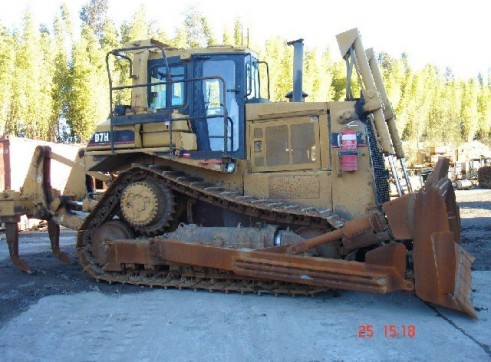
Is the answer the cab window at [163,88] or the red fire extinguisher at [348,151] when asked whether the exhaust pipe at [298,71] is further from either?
the cab window at [163,88]

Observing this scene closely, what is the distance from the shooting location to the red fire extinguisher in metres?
6.68

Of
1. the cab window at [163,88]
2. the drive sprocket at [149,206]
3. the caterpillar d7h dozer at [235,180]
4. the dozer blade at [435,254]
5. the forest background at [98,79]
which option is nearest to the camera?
the dozer blade at [435,254]

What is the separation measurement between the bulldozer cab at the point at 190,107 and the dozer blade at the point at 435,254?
2.71 m

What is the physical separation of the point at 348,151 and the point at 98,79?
22797 millimetres

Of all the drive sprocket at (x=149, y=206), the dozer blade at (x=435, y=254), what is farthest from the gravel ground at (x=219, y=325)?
the drive sprocket at (x=149, y=206)

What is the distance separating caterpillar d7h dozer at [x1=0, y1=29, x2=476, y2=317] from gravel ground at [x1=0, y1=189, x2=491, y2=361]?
354mm

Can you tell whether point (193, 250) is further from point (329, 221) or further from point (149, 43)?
point (149, 43)

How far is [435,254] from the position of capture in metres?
5.41

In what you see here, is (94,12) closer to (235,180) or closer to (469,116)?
(469,116)

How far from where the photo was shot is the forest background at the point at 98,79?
23.9m

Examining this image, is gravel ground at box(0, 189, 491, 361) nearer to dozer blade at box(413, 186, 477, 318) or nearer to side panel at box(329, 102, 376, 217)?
dozer blade at box(413, 186, 477, 318)

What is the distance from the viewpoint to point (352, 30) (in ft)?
23.6

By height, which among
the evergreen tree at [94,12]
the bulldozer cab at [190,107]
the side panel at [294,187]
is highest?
the evergreen tree at [94,12]

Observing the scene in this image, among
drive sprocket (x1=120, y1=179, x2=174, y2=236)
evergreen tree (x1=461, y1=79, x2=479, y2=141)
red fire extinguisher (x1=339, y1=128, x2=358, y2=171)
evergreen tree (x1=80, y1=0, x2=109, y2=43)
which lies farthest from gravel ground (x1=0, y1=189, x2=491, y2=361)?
evergreen tree (x1=461, y1=79, x2=479, y2=141)
